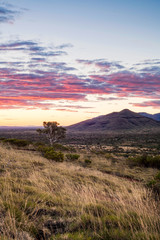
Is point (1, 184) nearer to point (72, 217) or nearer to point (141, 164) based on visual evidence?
point (72, 217)

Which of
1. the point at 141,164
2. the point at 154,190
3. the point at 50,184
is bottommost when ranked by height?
the point at 141,164

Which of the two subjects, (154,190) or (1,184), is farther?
(154,190)

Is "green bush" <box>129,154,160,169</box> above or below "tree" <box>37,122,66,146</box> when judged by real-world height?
below

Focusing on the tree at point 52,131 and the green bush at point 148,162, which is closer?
the green bush at point 148,162

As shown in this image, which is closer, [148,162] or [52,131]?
[148,162]

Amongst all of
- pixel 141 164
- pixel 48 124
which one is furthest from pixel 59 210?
pixel 48 124

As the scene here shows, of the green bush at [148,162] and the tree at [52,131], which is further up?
the tree at [52,131]

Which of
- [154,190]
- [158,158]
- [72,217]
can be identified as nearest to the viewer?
[72,217]

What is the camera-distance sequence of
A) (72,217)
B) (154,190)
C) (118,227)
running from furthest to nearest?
(154,190)
(72,217)
(118,227)

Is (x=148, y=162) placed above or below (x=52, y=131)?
below

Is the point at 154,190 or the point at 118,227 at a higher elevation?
the point at 118,227

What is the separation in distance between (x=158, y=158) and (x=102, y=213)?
17.0 m

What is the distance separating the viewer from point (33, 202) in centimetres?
463

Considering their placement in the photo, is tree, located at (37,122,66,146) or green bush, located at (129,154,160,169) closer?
green bush, located at (129,154,160,169)
